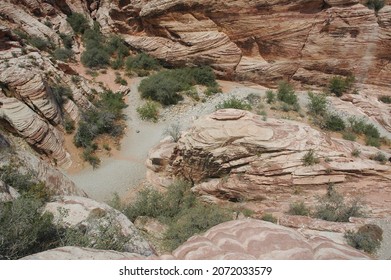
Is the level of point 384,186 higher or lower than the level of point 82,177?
higher

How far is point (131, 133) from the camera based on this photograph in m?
14.4

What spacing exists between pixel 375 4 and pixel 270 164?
12.8 m

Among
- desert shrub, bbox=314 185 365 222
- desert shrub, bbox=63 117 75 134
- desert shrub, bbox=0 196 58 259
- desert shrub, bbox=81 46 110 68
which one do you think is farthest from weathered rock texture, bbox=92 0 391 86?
desert shrub, bbox=0 196 58 259

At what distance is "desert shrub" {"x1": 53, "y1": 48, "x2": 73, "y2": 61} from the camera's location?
56.7ft

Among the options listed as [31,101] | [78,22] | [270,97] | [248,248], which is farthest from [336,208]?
[78,22]

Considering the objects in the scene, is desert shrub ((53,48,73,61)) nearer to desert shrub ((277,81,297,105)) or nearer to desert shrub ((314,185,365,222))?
desert shrub ((277,81,297,105))

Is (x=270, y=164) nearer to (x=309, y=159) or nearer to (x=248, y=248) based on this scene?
(x=309, y=159)

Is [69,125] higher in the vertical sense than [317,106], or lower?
higher

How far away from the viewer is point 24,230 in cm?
478

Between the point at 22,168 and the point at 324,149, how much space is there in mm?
9672

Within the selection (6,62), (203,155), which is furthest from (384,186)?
(6,62)

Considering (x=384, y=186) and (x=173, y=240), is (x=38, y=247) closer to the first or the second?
(x=173, y=240)

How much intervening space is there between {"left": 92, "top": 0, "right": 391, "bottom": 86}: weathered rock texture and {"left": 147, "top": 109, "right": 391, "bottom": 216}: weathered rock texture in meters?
8.44

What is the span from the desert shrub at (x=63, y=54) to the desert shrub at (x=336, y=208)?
17.4 meters
